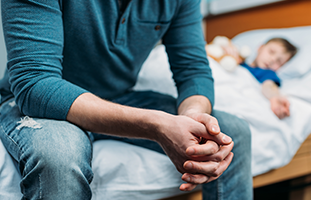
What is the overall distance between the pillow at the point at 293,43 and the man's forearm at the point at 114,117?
107cm

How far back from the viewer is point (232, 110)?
3.01 ft

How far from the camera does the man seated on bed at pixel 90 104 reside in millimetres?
495

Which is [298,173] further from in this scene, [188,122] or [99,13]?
[99,13]

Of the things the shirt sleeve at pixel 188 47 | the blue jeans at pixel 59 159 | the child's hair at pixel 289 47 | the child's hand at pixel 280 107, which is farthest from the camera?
the child's hair at pixel 289 47

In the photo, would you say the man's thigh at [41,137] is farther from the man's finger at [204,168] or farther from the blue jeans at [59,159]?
the man's finger at [204,168]

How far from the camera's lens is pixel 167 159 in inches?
28.2

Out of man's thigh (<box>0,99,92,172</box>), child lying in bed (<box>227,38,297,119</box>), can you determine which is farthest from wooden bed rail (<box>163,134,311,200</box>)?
man's thigh (<box>0,99,92,172</box>)

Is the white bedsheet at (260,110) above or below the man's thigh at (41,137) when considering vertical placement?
below

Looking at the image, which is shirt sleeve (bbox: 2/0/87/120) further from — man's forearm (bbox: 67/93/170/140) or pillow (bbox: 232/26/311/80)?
pillow (bbox: 232/26/311/80)

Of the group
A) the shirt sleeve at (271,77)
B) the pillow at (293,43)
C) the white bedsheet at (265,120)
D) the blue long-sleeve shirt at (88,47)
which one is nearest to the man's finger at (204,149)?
the blue long-sleeve shirt at (88,47)

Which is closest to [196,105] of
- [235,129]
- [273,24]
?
[235,129]

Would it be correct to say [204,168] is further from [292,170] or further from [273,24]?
[273,24]

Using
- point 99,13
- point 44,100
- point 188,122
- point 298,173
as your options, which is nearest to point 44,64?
point 44,100

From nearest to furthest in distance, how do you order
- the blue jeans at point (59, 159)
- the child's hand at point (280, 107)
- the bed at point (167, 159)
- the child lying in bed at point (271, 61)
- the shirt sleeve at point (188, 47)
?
1. the blue jeans at point (59, 159)
2. the bed at point (167, 159)
3. the shirt sleeve at point (188, 47)
4. the child's hand at point (280, 107)
5. the child lying in bed at point (271, 61)
